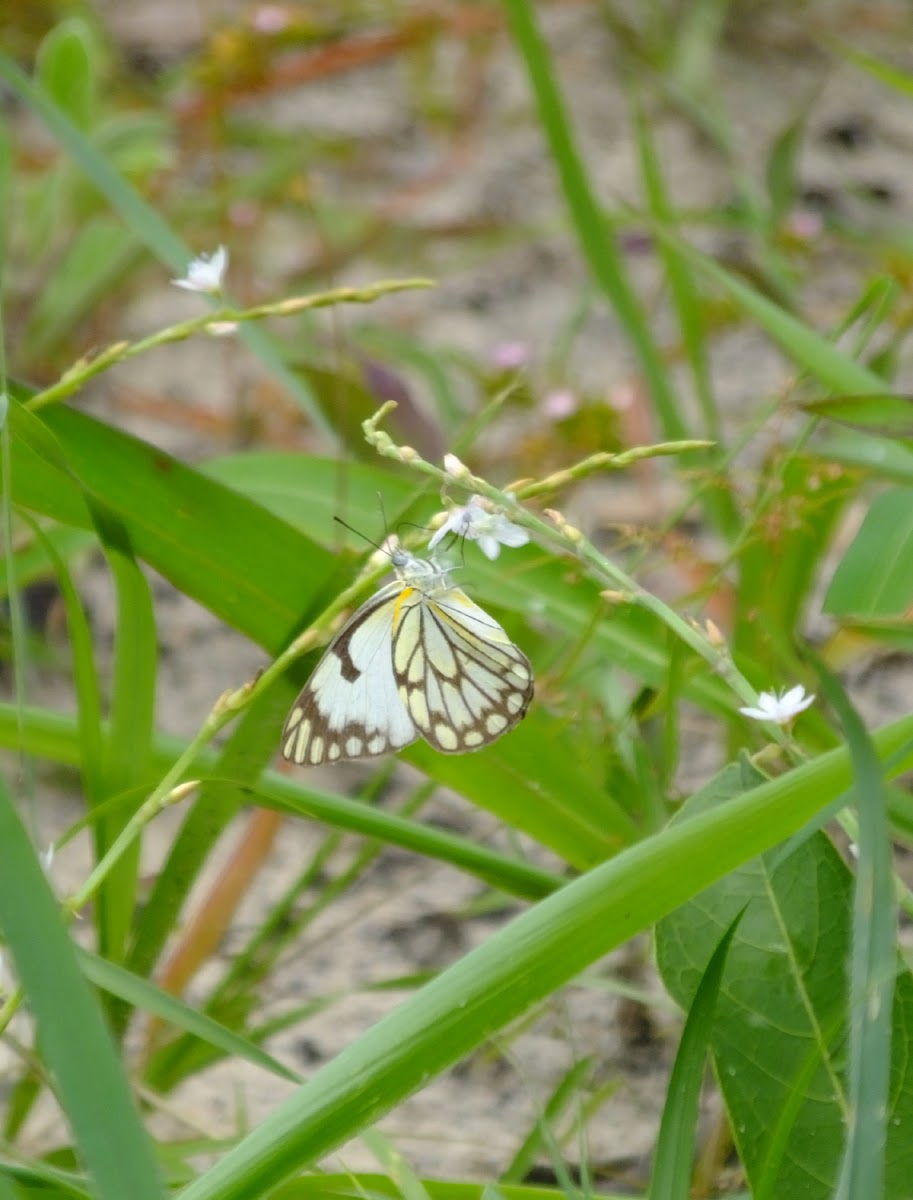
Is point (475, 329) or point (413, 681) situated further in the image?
point (475, 329)

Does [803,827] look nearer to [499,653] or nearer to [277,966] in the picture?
[499,653]

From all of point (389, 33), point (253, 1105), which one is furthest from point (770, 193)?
point (389, 33)

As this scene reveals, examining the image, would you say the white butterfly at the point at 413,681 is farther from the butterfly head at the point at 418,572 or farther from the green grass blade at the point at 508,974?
the green grass blade at the point at 508,974

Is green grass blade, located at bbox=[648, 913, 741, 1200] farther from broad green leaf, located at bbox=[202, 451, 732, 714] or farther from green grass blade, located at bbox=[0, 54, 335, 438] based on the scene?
green grass blade, located at bbox=[0, 54, 335, 438]

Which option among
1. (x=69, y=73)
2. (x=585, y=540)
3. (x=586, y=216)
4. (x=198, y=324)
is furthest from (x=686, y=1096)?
(x=69, y=73)

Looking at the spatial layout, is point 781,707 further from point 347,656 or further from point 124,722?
point 124,722

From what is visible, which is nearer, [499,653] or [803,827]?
[803,827]
